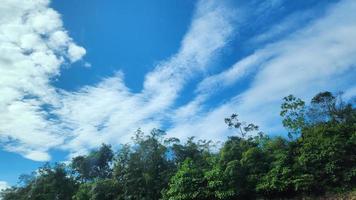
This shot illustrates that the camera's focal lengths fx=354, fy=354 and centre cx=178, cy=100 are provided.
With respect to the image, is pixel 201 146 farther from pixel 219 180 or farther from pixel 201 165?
pixel 219 180

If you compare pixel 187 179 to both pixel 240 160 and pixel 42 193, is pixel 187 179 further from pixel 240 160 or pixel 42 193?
pixel 42 193

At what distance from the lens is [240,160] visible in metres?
25.1

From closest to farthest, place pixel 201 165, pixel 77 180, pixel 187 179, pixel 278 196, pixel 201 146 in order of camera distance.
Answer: pixel 278 196 → pixel 187 179 → pixel 201 165 → pixel 201 146 → pixel 77 180

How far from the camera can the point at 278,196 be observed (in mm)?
23688

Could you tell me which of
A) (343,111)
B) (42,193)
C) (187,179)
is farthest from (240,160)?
(42,193)

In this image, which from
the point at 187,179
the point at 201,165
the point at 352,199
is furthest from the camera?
the point at 201,165

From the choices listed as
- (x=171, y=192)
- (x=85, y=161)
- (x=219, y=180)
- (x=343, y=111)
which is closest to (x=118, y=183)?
(x=171, y=192)

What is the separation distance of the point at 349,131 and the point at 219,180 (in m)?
9.49

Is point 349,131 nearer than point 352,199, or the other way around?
point 352,199

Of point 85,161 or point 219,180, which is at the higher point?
point 85,161

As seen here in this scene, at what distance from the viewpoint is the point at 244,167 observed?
80.4 feet

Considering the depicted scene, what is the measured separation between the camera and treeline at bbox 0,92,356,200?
2270 centimetres

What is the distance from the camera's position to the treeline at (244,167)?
74.5ft

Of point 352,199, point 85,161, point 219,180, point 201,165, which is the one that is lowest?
Answer: point 352,199
